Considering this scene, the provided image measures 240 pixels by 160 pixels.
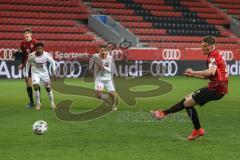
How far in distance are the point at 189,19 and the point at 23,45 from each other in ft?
97.3

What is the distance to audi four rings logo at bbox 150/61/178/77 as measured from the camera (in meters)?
36.6

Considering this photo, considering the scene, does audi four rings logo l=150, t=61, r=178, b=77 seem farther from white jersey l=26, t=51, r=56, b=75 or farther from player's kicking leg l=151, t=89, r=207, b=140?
player's kicking leg l=151, t=89, r=207, b=140

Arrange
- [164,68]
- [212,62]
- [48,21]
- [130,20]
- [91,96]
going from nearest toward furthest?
[212,62]
[91,96]
[164,68]
[48,21]
[130,20]

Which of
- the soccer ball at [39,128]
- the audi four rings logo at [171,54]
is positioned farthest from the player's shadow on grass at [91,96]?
the audi four rings logo at [171,54]

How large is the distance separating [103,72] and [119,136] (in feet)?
20.1

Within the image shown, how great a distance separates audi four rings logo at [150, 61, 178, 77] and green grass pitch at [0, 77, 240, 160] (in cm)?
1909

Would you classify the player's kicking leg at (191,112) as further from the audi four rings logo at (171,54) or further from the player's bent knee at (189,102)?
the audi four rings logo at (171,54)

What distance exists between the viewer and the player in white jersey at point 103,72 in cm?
1673

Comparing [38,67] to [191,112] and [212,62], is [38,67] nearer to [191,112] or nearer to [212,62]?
[191,112]

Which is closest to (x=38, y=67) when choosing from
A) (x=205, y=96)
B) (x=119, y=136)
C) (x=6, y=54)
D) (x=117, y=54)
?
(x=119, y=136)

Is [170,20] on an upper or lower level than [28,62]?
lower

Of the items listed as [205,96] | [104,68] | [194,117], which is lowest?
[104,68]

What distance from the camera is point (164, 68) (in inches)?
1457

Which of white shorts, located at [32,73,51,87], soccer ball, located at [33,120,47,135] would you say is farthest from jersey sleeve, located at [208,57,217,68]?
white shorts, located at [32,73,51,87]
